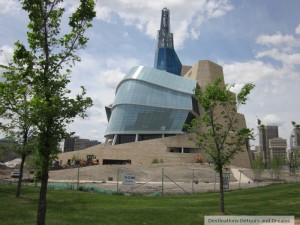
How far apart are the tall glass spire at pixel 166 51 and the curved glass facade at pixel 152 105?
41.8 metres

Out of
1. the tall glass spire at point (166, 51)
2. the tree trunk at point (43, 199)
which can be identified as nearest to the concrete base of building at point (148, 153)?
the tall glass spire at point (166, 51)

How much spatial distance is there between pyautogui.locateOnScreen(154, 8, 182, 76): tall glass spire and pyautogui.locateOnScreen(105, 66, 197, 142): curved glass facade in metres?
41.8

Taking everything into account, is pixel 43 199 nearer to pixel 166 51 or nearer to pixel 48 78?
pixel 48 78

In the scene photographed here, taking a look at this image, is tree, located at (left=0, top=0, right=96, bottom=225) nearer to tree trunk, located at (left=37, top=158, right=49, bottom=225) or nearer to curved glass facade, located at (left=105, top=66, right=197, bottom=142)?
tree trunk, located at (left=37, top=158, right=49, bottom=225)

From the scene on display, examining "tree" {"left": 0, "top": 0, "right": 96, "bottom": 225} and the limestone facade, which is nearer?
"tree" {"left": 0, "top": 0, "right": 96, "bottom": 225}

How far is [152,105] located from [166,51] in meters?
54.1

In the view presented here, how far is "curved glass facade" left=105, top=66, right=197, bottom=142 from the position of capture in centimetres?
9662

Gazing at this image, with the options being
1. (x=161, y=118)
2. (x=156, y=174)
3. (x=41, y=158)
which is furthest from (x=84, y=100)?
(x=161, y=118)

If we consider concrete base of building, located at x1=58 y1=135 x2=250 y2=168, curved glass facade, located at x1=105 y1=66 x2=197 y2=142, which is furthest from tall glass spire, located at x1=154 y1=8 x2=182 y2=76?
concrete base of building, located at x1=58 y1=135 x2=250 y2=168

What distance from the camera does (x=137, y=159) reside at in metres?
84.4

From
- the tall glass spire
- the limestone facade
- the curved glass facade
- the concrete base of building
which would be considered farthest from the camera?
the tall glass spire

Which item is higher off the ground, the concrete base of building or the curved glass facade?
the curved glass facade

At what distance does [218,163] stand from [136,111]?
79.9 metres

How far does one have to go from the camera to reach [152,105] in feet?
317
